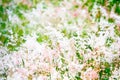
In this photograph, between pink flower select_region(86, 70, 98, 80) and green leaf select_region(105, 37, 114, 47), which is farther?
green leaf select_region(105, 37, 114, 47)

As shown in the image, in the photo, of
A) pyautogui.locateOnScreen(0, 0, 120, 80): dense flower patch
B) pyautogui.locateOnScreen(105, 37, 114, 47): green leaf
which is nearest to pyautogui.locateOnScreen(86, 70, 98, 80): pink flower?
pyautogui.locateOnScreen(0, 0, 120, 80): dense flower patch

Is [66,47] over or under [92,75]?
over

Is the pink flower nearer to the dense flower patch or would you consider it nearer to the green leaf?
the dense flower patch

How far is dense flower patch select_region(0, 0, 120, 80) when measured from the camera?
15.2 ft

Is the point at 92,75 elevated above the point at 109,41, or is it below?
below

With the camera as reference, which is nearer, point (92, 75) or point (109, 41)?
point (92, 75)

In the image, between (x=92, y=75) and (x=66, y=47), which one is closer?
(x=92, y=75)

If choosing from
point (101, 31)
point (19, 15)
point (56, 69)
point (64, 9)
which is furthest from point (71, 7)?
point (56, 69)

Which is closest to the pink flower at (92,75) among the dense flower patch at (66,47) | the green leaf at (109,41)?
the dense flower patch at (66,47)

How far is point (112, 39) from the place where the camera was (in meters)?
4.87

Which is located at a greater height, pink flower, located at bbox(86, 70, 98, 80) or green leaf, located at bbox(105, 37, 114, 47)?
green leaf, located at bbox(105, 37, 114, 47)

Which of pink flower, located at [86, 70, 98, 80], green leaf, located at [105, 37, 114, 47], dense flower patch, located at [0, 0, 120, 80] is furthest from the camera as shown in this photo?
green leaf, located at [105, 37, 114, 47]

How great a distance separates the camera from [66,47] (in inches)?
192

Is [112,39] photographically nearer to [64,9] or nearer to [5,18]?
[64,9]
